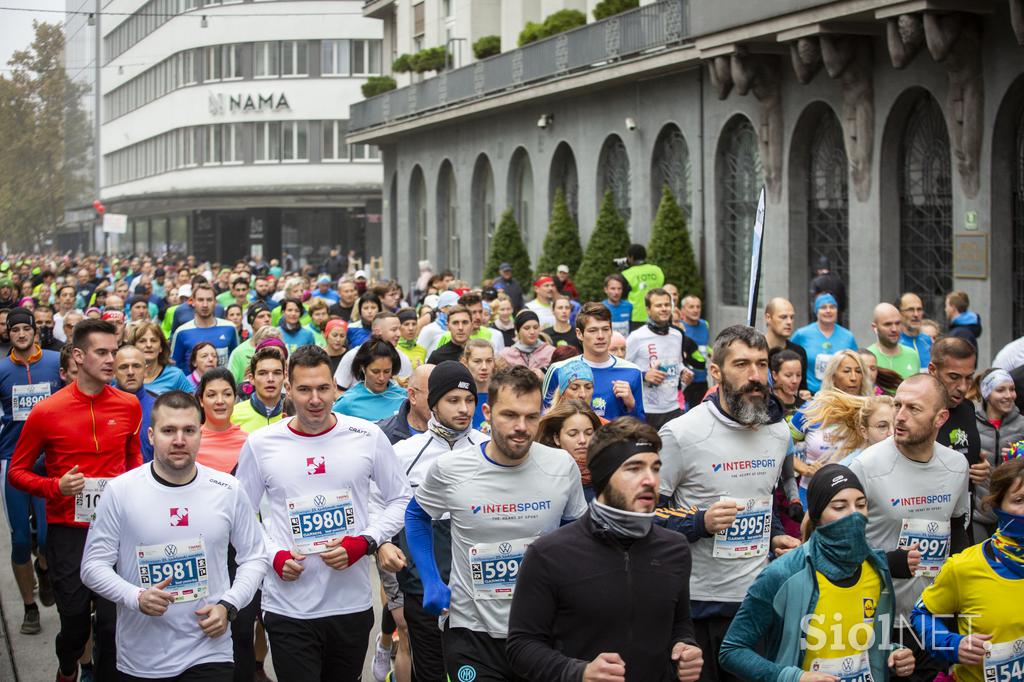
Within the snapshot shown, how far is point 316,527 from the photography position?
265 inches

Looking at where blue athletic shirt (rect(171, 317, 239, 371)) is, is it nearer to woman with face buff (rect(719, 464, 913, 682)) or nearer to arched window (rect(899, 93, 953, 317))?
woman with face buff (rect(719, 464, 913, 682))

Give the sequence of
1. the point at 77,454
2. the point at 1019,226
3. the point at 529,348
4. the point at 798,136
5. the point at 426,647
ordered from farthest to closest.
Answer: the point at 798,136 < the point at 1019,226 < the point at 529,348 < the point at 77,454 < the point at 426,647

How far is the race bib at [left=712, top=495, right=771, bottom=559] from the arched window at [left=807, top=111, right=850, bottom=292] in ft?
53.6

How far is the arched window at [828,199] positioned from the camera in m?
22.5

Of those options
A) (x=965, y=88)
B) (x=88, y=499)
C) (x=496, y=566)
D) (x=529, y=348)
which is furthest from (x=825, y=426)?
(x=965, y=88)

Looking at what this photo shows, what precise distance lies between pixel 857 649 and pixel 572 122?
88.1 ft

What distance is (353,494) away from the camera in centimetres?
682

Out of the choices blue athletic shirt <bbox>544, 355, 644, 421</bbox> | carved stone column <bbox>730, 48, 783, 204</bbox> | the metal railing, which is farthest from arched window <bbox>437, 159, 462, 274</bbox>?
blue athletic shirt <bbox>544, 355, 644, 421</bbox>

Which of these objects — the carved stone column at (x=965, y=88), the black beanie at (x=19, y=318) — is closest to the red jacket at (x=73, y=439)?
the black beanie at (x=19, y=318)

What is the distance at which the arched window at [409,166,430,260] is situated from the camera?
1695 inches

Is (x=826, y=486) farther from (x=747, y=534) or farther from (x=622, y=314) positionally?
(x=622, y=314)

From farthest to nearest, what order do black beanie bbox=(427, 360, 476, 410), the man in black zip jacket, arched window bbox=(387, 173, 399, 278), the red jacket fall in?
arched window bbox=(387, 173, 399, 278), the red jacket, black beanie bbox=(427, 360, 476, 410), the man in black zip jacket

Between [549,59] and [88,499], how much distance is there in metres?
23.5

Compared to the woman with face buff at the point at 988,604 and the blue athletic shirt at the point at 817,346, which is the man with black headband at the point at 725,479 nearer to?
the woman with face buff at the point at 988,604
